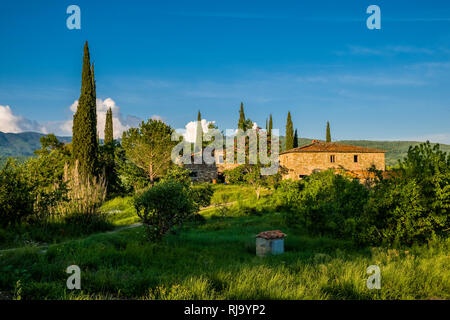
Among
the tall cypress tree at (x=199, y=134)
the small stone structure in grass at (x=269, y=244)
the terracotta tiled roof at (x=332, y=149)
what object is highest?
the tall cypress tree at (x=199, y=134)

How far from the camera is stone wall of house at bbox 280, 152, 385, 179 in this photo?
3447 cm

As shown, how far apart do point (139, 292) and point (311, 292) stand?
2.99 m

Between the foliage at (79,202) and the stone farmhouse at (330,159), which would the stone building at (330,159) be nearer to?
the stone farmhouse at (330,159)

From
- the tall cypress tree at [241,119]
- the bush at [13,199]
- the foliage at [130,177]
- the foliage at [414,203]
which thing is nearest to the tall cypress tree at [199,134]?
the tall cypress tree at [241,119]

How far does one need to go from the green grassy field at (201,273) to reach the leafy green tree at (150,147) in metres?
18.5

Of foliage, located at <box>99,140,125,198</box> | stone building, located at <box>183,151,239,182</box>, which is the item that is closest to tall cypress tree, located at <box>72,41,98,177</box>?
foliage, located at <box>99,140,125,198</box>

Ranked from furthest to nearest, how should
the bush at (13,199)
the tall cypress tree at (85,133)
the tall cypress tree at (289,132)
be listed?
the tall cypress tree at (289,132) < the tall cypress tree at (85,133) < the bush at (13,199)

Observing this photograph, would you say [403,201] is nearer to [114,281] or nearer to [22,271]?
[114,281]

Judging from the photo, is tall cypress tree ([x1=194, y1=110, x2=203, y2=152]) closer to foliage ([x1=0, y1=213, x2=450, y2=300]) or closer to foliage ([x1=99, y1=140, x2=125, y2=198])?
foliage ([x1=99, y1=140, x2=125, y2=198])

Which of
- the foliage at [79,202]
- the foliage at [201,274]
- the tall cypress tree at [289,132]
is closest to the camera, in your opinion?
the foliage at [201,274]

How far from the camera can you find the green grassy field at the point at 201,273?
5.23m

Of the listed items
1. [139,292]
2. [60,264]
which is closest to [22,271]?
[60,264]

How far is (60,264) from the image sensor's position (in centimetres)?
667

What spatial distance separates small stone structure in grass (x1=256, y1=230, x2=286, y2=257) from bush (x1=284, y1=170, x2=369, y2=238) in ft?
8.48
